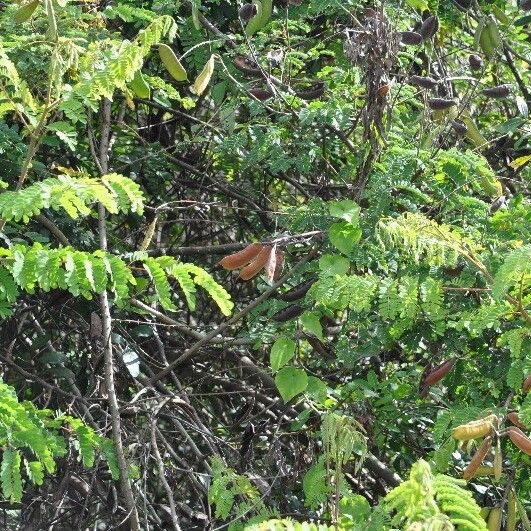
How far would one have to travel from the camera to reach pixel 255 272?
3506 mm

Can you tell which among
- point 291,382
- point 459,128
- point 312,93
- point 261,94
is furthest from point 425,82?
A: point 291,382

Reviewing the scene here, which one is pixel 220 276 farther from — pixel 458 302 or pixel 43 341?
pixel 458 302

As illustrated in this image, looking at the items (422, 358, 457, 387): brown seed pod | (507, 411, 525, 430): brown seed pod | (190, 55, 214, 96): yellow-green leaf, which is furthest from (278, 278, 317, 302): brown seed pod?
(507, 411, 525, 430): brown seed pod

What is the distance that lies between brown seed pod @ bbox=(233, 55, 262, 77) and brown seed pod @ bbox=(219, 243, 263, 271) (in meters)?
0.96

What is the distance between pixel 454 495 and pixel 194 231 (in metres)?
2.83

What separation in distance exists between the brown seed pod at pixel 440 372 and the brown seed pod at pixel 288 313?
48 centimetres

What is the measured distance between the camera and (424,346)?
4.14m

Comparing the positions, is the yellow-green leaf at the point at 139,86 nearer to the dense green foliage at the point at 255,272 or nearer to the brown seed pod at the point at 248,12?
the dense green foliage at the point at 255,272

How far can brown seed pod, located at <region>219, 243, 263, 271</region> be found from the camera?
349 centimetres

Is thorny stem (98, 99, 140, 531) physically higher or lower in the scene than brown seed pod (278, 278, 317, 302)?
lower

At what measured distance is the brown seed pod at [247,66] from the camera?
13.9 ft

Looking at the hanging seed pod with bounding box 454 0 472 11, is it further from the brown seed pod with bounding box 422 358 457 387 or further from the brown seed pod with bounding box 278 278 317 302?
the brown seed pod with bounding box 422 358 457 387

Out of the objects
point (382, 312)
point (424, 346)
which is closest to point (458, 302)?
point (382, 312)

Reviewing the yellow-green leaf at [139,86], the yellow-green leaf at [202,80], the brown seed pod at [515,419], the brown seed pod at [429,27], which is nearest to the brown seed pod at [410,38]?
the brown seed pod at [429,27]
